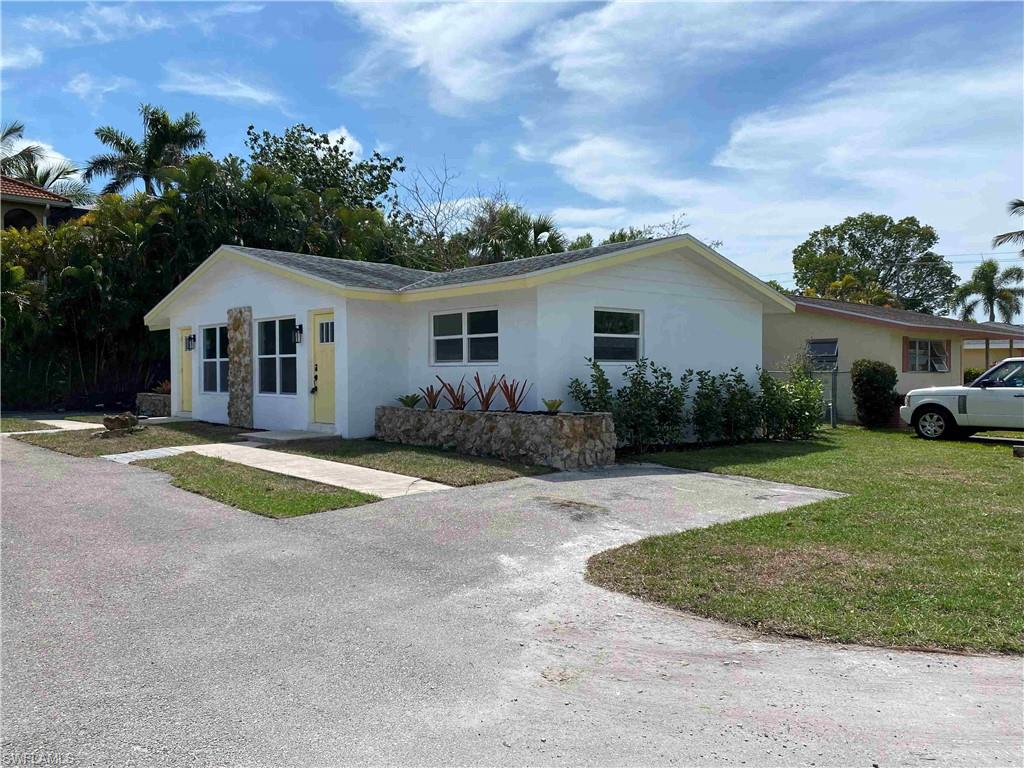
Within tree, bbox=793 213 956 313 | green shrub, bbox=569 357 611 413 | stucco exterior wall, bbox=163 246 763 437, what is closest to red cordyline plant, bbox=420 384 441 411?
stucco exterior wall, bbox=163 246 763 437

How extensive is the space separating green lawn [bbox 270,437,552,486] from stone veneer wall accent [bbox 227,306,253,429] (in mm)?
3464

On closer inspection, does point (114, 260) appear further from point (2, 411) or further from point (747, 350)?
point (747, 350)

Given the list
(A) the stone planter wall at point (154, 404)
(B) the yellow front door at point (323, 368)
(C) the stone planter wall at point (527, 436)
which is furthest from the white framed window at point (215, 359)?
(C) the stone planter wall at point (527, 436)

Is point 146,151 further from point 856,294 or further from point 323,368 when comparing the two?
point 856,294

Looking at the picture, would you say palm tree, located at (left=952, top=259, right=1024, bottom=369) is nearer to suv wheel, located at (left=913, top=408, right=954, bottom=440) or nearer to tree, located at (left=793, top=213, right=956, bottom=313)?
tree, located at (left=793, top=213, right=956, bottom=313)

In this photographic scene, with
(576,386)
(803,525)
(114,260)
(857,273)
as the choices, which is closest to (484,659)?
(803,525)

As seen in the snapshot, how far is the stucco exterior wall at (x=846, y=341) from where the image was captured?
21.4 metres

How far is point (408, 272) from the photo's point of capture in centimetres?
1889

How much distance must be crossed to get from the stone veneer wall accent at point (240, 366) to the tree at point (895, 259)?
156ft

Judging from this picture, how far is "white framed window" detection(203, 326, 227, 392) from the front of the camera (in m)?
18.2

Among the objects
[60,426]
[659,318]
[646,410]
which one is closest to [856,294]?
[659,318]

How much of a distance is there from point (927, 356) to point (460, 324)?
15.4m

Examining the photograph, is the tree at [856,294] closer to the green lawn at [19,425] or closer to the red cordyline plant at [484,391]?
the red cordyline plant at [484,391]

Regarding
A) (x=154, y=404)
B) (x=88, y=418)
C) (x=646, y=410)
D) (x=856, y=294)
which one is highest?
(x=856, y=294)
